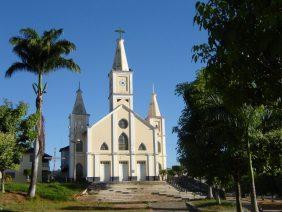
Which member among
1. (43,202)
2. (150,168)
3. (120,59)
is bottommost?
(43,202)

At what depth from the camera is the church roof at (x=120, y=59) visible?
217ft

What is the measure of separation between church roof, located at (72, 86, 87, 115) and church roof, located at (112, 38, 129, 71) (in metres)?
6.36

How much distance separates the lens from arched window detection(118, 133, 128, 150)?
6012 cm

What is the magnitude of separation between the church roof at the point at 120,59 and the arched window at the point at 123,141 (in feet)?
34.7

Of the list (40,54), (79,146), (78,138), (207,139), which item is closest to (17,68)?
(40,54)

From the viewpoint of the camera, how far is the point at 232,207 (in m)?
28.2

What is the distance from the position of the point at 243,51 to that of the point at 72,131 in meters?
55.1

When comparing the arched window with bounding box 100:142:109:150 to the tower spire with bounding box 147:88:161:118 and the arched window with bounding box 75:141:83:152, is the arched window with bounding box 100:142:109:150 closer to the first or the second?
the arched window with bounding box 75:141:83:152

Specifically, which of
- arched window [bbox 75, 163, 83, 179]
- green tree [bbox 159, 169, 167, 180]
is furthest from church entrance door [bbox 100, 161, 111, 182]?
green tree [bbox 159, 169, 167, 180]

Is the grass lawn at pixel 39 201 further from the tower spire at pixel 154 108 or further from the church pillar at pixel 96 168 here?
the tower spire at pixel 154 108

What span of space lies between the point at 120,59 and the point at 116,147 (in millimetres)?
14005

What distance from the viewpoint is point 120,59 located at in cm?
6656

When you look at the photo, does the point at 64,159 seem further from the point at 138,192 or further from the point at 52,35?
the point at 52,35

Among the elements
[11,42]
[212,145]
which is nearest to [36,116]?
[11,42]
